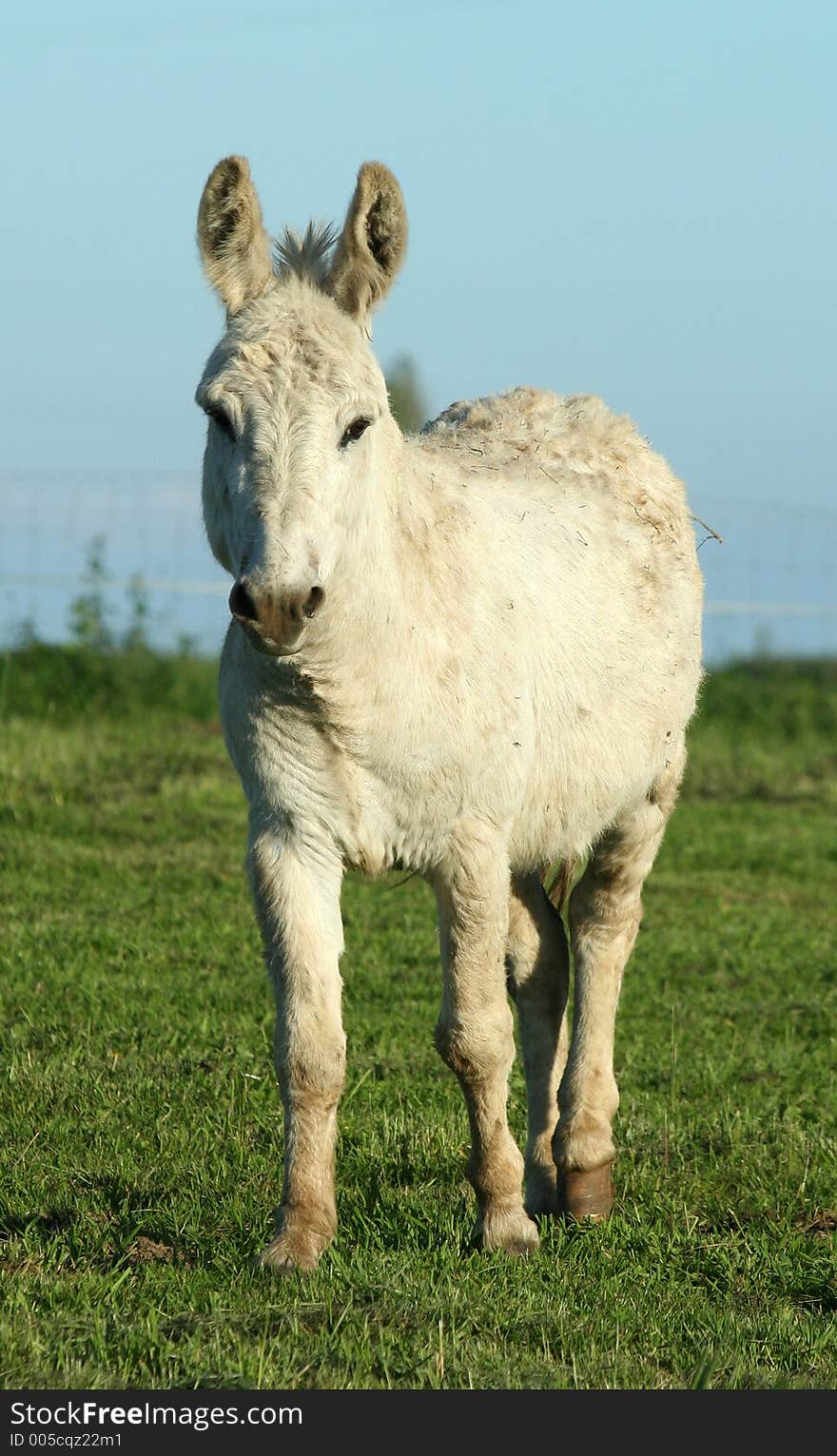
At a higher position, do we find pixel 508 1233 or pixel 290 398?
pixel 290 398

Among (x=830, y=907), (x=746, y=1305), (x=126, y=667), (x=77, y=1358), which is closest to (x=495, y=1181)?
(x=746, y=1305)

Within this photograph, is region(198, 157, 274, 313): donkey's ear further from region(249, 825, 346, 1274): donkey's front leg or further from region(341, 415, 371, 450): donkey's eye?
region(249, 825, 346, 1274): donkey's front leg

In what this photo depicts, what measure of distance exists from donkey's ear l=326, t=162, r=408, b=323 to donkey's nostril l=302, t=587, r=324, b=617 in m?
0.96

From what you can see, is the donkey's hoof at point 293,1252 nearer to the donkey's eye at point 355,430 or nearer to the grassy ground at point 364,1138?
the grassy ground at point 364,1138

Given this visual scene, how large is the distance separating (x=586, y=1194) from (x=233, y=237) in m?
3.01

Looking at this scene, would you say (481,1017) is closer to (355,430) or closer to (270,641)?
(270,641)

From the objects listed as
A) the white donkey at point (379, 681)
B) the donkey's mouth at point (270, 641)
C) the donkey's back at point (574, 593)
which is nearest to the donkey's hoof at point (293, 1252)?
the white donkey at point (379, 681)

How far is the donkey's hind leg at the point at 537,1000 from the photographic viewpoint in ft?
18.7

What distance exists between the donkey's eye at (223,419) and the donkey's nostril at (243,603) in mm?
501

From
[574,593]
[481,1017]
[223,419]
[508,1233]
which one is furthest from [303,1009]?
[574,593]

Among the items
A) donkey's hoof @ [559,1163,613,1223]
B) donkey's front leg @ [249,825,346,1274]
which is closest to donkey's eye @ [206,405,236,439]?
donkey's front leg @ [249,825,346,1274]

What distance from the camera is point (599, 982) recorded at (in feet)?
18.9

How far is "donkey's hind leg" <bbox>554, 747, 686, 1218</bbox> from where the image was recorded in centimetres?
Result: 528

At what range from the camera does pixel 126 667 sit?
41.9 feet
